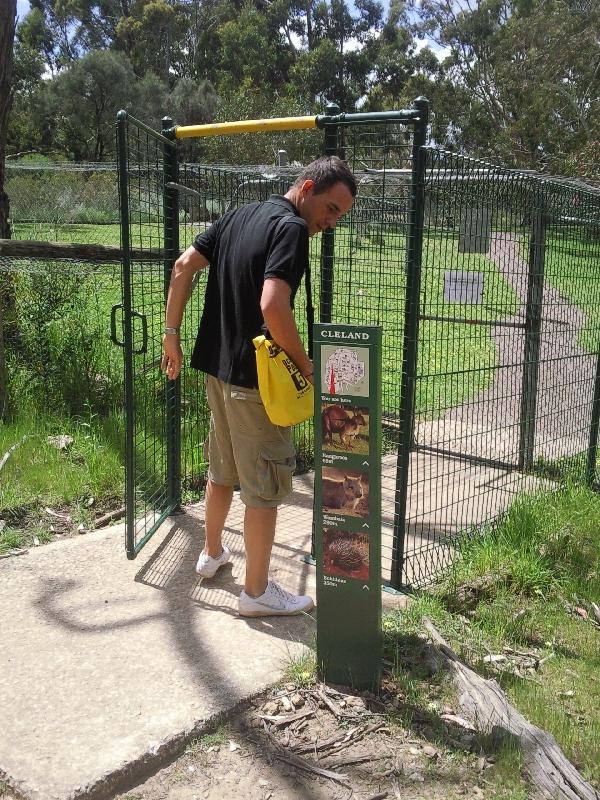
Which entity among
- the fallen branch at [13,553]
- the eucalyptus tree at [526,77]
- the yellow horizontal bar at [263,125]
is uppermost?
the eucalyptus tree at [526,77]

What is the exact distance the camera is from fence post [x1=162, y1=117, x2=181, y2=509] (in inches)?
167

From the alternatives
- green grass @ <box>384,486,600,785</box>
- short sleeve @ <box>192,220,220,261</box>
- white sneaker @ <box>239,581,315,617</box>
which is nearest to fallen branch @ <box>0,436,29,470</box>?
white sneaker @ <box>239,581,315,617</box>

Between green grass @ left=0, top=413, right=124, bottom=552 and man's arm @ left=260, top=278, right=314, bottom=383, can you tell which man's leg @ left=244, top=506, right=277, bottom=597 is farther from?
green grass @ left=0, top=413, right=124, bottom=552

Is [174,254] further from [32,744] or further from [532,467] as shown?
[532,467]

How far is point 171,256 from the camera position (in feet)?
14.1

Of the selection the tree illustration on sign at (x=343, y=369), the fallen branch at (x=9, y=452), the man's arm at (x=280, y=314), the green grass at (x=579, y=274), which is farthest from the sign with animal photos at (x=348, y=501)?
the fallen branch at (x=9, y=452)

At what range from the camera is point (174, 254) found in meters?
4.31

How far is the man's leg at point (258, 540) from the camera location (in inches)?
129

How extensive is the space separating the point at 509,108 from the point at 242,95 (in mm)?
13419

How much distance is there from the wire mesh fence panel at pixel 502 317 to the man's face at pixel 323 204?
0.63 m

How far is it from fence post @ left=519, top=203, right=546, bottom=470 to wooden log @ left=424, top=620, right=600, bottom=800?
2.45m

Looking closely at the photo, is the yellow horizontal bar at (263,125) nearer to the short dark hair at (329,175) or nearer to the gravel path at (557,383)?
the short dark hair at (329,175)

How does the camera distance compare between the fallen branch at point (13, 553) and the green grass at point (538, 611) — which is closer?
the green grass at point (538, 611)

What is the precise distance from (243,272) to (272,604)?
1453 mm
